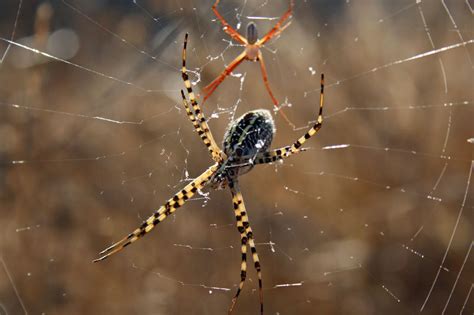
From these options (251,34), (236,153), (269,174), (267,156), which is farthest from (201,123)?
(269,174)

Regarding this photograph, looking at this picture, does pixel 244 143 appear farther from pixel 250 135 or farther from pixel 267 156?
pixel 267 156

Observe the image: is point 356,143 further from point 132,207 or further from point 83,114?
point 83,114

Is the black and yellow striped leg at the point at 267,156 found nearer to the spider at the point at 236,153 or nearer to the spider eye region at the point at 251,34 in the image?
the spider at the point at 236,153

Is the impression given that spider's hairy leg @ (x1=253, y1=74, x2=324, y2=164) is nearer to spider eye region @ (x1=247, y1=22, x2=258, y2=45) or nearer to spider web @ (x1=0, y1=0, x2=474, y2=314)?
spider eye region @ (x1=247, y1=22, x2=258, y2=45)

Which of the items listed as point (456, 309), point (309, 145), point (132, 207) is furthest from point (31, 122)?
point (456, 309)

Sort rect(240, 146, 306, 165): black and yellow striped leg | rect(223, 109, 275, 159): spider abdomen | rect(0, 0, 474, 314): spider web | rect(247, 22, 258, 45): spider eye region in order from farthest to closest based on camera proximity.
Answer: rect(0, 0, 474, 314): spider web, rect(247, 22, 258, 45): spider eye region, rect(240, 146, 306, 165): black and yellow striped leg, rect(223, 109, 275, 159): spider abdomen

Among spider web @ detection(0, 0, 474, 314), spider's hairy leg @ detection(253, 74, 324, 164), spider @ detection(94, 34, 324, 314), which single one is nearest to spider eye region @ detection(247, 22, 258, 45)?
spider @ detection(94, 34, 324, 314)
